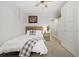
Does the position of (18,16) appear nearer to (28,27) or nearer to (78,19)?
(28,27)

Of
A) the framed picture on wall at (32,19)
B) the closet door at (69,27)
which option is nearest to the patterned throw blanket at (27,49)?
the framed picture on wall at (32,19)

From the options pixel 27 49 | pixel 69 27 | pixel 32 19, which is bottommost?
pixel 27 49

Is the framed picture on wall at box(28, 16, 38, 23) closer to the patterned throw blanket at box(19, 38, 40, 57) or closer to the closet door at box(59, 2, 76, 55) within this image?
the patterned throw blanket at box(19, 38, 40, 57)

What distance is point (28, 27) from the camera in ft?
10.4

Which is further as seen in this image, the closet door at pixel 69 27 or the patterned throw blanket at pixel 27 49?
the closet door at pixel 69 27

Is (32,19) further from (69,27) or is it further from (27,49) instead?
(69,27)

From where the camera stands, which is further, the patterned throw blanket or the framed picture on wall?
the framed picture on wall

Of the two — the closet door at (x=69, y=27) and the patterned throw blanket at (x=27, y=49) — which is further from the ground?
the closet door at (x=69, y=27)

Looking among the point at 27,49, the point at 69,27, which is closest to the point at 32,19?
the point at 27,49

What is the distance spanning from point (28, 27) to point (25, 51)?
61 cm

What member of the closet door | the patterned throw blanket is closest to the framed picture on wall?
the patterned throw blanket

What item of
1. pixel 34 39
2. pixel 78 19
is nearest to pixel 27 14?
pixel 34 39

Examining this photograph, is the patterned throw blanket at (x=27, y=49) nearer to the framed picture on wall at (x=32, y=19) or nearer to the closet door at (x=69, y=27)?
the framed picture on wall at (x=32, y=19)

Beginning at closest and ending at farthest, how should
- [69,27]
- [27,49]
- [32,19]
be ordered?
[27,49] → [32,19] → [69,27]
